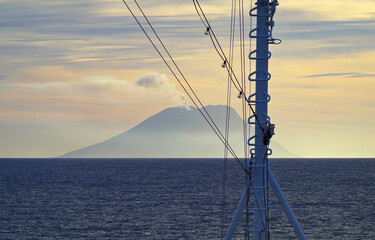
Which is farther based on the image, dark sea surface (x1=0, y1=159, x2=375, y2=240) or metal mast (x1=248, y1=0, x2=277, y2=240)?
dark sea surface (x1=0, y1=159, x2=375, y2=240)

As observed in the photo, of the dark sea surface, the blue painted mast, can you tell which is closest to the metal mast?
the blue painted mast

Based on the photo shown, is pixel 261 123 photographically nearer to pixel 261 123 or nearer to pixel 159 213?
pixel 261 123

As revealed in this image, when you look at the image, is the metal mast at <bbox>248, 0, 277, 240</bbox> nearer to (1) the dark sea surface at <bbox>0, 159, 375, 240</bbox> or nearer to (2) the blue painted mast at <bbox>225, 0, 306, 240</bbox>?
(2) the blue painted mast at <bbox>225, 0, 306, 240</bbox>

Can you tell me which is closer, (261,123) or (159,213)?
(261,123)

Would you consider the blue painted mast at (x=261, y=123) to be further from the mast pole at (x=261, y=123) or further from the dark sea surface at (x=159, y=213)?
the dark sea surface at (x=159, y=213)

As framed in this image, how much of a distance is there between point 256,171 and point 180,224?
88.4 meters

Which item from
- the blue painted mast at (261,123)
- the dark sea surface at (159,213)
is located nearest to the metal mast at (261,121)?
the blue painted mast at (261,123)

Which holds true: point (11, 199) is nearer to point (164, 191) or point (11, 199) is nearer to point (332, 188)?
point (164, 191)

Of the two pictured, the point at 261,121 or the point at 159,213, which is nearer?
the point at 261,121

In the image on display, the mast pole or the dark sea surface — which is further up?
the mast pole

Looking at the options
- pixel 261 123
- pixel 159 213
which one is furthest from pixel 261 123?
pixel 159 213

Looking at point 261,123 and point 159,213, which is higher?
point 261,123

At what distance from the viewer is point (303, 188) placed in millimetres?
191000

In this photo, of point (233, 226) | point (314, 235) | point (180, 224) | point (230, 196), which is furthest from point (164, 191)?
point (233, 226)
